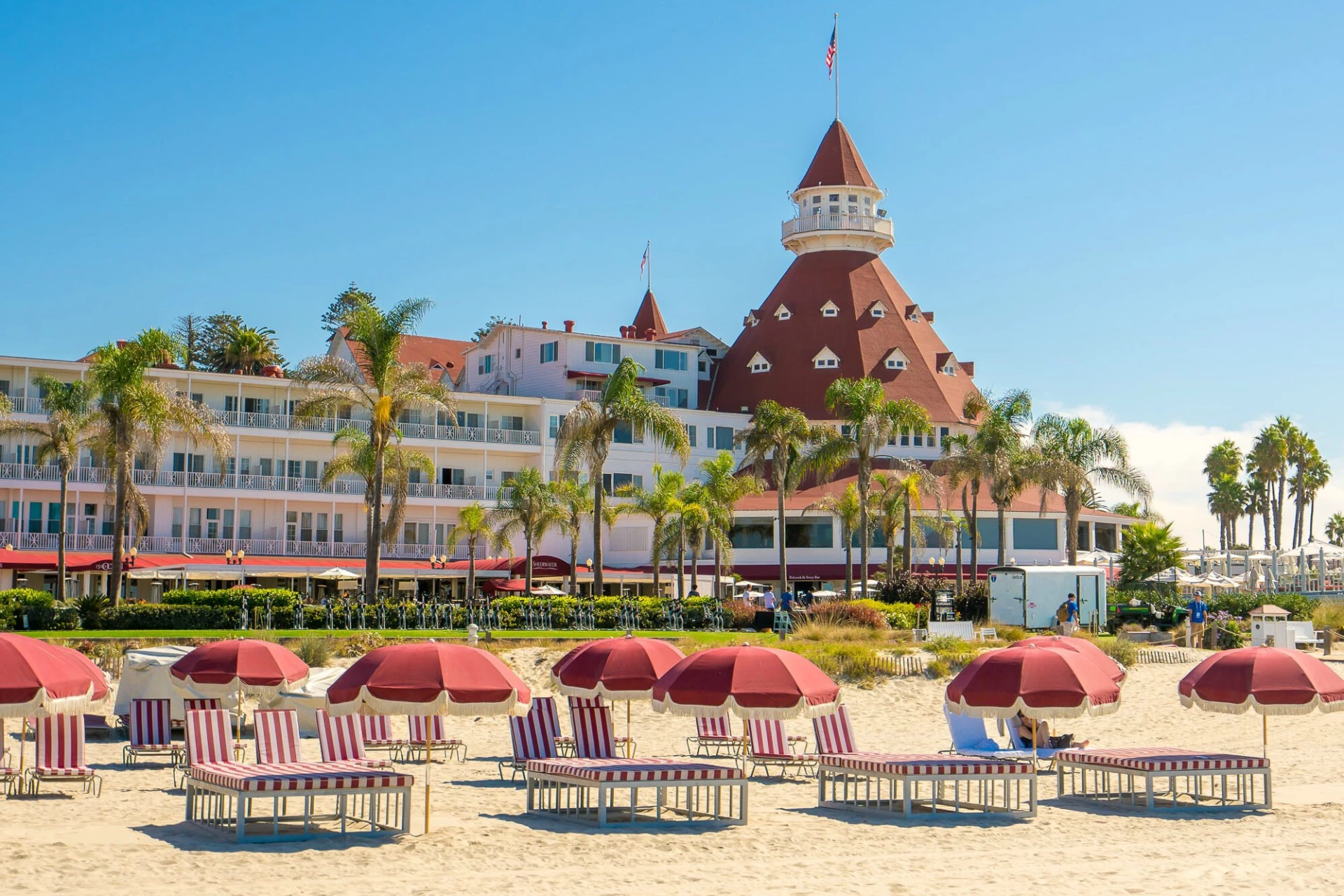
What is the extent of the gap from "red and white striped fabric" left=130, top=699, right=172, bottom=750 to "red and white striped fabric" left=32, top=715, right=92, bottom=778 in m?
2.91

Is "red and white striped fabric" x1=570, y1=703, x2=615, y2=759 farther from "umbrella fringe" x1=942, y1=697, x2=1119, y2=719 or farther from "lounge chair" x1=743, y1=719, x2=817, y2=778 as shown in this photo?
"umbrella fringe" x1=942, y1=697, x2=1119, y2=719

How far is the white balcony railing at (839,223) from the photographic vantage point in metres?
69.6

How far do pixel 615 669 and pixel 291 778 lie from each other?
5093 millimetres

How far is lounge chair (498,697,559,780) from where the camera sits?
60.9 feet

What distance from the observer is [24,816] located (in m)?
14.6

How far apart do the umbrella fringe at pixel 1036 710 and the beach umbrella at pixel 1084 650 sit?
28.6 inches

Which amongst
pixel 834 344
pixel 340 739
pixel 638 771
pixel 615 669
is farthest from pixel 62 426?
pixel 834 344

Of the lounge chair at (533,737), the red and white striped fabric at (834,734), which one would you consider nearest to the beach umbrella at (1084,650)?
the red and white striped fabric at (834,734)

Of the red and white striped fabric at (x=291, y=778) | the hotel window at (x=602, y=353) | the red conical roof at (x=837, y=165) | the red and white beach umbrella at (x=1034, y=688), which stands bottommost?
the red and white striped fabric at (x=291, y=778)

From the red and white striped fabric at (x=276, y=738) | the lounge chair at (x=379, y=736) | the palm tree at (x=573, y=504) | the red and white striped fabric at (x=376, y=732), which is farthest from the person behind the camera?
the palm tree at (x=573, y=504)

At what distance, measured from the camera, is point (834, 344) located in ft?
214

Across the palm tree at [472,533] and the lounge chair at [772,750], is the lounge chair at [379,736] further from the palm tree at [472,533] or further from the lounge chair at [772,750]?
the palm tree at [472,533]

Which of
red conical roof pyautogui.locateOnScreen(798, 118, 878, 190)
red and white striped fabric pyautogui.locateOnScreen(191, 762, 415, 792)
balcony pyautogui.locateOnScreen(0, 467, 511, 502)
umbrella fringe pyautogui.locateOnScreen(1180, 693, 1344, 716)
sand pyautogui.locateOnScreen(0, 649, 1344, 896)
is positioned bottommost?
sand pyautogui.locateOnScreen(0, 649, 1344, 896)

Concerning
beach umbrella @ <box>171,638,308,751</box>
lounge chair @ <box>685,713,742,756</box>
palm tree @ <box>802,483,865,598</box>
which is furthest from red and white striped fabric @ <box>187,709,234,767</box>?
palm tree @ <box>802,483,865,598</box>
